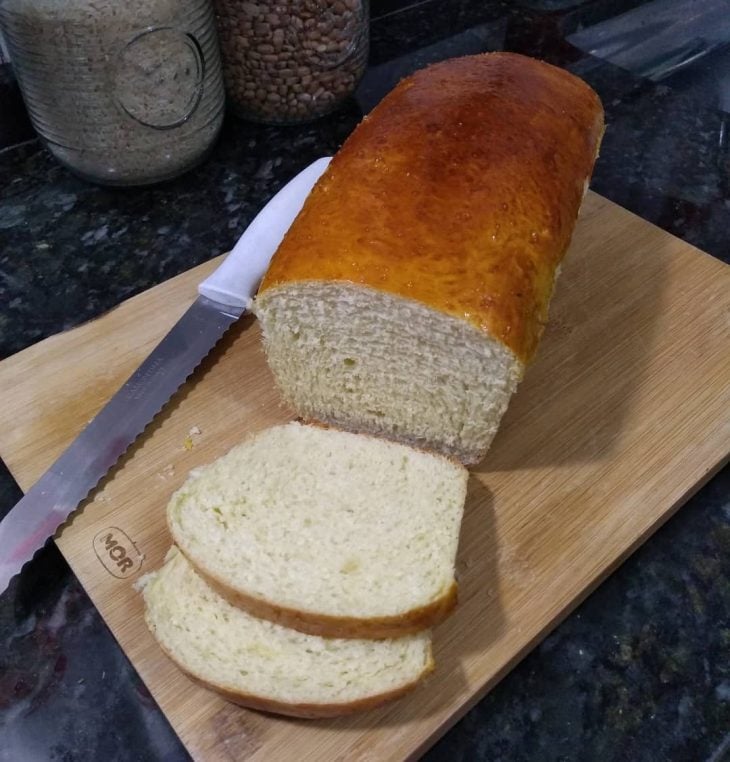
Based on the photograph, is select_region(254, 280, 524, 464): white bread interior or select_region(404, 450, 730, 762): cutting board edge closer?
select_region(404, 450, 730, 762): cutting board edge

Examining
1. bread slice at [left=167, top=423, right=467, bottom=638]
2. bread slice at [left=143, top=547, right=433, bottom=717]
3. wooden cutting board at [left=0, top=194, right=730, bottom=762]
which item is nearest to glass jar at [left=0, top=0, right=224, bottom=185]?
wooden cutting board at [left=0, top=194, right=730, bottom=762]

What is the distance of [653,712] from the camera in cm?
164

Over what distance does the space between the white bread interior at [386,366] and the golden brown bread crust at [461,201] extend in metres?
0.05

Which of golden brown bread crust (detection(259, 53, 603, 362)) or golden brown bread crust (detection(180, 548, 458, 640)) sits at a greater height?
golden brown bread crust (detection(259, 53, 603, 362))

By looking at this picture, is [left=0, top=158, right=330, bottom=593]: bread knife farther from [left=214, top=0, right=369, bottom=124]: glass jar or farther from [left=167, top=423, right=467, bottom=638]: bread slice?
[left=214, top=0, right=369, bottom=124]: glass jar

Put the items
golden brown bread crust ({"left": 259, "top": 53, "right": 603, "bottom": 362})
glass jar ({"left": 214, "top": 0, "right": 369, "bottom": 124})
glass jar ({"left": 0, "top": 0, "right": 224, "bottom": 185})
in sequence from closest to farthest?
golden brown bread crust ({"left": 259, "top": 53, "right": 603, "bottom": 362}) → glass jar ({"left": 0, "top": 0, "right": 224, "bottom": 185}) → glass jar ({"left": 214, "top": 0, "right": 369, "bottom": 124})

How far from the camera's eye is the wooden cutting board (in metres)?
1.59

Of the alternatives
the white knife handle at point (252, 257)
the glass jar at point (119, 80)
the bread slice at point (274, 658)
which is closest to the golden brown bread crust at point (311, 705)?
the bread slice at point (274, 658)

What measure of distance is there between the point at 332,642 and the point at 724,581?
0.99 m

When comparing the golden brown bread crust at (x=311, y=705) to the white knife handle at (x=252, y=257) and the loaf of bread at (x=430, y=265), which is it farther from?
the white knife handle at (x=252, y=257)

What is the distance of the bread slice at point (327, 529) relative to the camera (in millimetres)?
1597

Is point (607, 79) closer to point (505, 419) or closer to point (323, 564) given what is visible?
point (505, 419)

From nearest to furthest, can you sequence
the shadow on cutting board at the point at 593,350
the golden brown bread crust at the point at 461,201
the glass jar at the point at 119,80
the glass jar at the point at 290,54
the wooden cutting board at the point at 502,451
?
the wooden cutting board at the point at 502,451 → the golden brown bread crust at the point at 461,201 → the shadow on cutting board at the point at 593,350 → the glass jar at the point at 119,80 → the glass jar at the point at 290,54

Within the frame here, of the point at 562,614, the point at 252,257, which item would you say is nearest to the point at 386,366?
the point at 252,257
